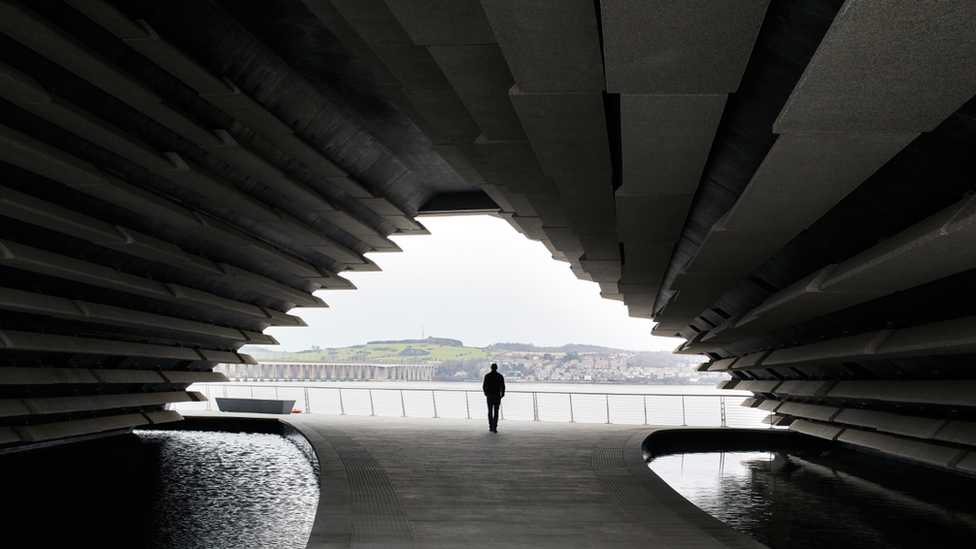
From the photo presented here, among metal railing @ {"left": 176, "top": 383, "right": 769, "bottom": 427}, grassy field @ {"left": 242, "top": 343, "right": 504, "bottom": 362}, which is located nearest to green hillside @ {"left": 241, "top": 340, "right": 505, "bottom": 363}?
grassy field @ {"left": 242, "top": 343, "right": 504, "bottom": 362}

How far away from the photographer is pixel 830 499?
10391mm

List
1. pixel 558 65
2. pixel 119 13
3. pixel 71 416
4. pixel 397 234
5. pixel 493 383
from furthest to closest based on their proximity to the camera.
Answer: pixel 493 383 → pixel 397 234 → pixel 71 416 → pixel 119 13 → pixel 558 65

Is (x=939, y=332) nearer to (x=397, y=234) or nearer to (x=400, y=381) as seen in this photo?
(x=397, y=234)

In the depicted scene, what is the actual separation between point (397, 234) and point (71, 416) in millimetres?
7464

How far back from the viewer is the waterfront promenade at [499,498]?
20.7ft

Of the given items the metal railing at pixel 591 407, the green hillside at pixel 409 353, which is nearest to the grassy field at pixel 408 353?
the green hillside at pixel 409 353

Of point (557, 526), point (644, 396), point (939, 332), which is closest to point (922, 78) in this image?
point (939, 332)

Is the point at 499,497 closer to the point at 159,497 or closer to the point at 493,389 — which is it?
the point at 159,497

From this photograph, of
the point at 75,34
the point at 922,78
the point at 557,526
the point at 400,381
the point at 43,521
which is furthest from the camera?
the point at 400,381

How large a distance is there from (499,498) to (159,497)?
4.79 m

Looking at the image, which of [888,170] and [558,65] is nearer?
[558,65]

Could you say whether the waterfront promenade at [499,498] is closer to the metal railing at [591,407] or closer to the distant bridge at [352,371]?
the metal railing at [591,407]

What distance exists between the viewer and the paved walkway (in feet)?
20.8

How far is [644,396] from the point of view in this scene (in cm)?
2108
